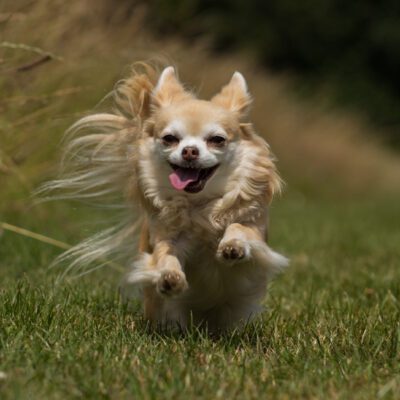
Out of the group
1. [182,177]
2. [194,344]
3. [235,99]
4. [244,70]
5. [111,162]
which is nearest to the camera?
[194,344]

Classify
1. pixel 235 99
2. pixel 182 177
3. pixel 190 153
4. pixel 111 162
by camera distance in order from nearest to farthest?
pixel 190 153 < pixel 182 177 < pixel 235 99 < pixel 111 162

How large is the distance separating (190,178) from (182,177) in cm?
3

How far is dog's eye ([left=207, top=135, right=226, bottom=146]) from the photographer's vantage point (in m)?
3.70

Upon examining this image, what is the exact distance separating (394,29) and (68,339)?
1025 inches

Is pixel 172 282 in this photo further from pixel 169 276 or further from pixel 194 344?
pixel 194 344

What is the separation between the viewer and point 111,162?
432 centimetres

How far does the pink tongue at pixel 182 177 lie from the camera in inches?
143

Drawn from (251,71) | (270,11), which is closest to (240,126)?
(251,71)

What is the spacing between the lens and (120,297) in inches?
175

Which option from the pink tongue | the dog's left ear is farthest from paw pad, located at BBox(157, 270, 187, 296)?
the dog's left ear

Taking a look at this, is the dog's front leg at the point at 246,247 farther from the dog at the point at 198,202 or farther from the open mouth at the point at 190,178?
the open mouth at the point at 190,178

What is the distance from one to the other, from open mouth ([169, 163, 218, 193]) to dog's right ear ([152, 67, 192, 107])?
0.40m

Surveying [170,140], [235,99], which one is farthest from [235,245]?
[235,99]

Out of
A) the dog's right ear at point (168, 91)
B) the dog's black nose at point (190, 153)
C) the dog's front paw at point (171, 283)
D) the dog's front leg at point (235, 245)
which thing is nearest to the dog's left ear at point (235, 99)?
the dog's right ear at point (168, 91)
